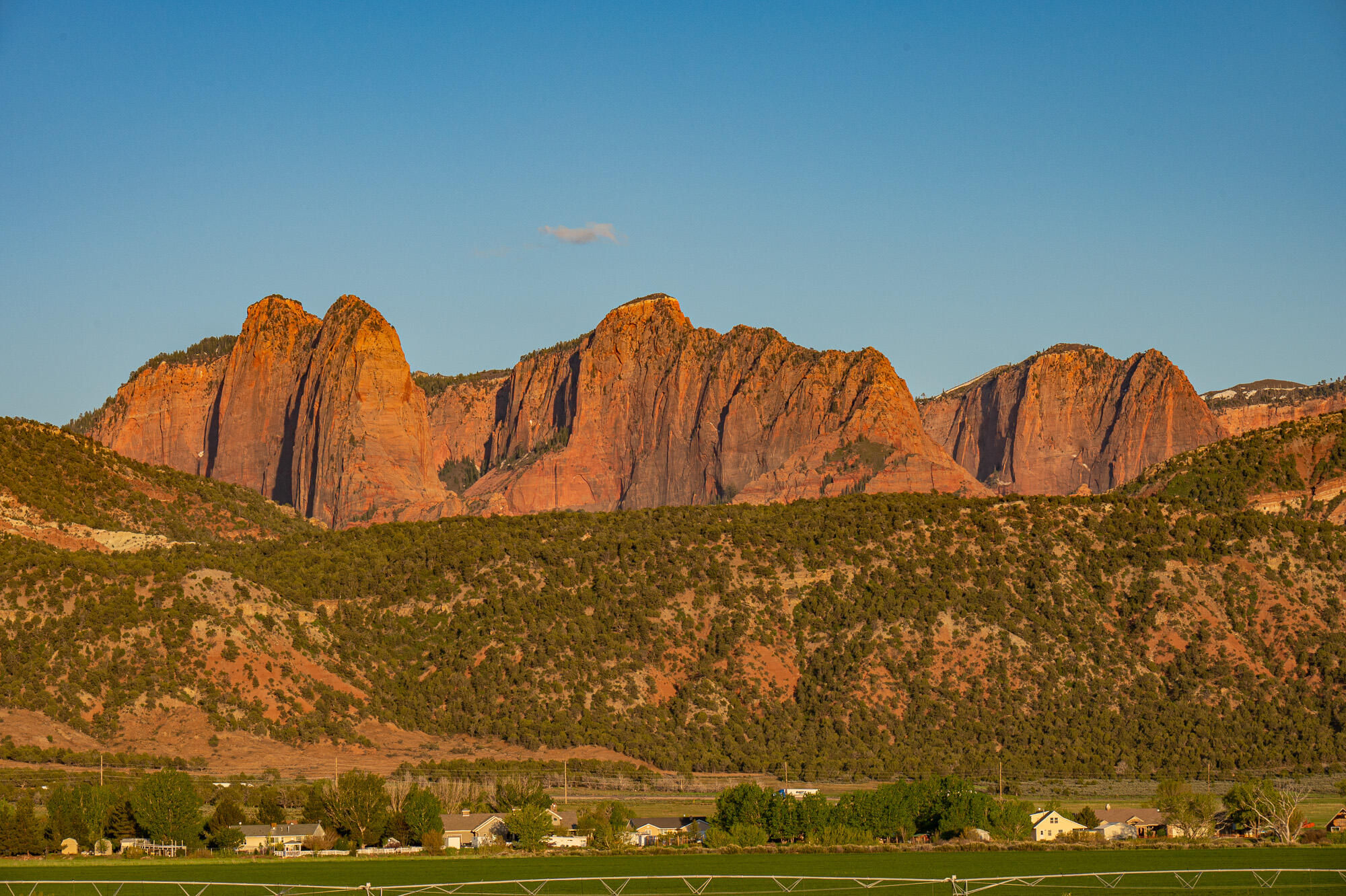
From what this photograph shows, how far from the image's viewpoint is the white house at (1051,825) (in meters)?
70.9

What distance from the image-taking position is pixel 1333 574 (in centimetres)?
10900

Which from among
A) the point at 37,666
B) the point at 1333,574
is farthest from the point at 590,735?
the point at 1333,574

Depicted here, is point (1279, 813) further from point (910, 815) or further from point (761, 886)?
point (761, 886)

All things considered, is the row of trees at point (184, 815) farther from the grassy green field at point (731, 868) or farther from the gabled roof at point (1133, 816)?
the gabled roof at point (1133, 816)

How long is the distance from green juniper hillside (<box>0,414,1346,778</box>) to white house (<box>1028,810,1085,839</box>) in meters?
17.0

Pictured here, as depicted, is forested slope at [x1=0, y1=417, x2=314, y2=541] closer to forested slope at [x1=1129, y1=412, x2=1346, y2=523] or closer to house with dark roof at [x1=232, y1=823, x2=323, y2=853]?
house with dark roof at [x1=232, y1=823, x2=323, y2=853]

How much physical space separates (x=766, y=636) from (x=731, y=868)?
47506 mm

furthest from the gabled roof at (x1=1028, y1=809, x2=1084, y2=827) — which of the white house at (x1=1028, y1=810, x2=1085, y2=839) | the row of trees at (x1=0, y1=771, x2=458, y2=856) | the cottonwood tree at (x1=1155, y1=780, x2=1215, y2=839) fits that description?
the row of trees at (x1=0, y1=771, x2=458, y2=856)

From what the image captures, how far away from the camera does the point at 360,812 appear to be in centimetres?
6825

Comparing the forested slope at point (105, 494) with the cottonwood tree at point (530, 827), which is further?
the forested slope at point (105, 494)

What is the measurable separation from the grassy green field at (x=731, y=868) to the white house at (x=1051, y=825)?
5718 millimetres

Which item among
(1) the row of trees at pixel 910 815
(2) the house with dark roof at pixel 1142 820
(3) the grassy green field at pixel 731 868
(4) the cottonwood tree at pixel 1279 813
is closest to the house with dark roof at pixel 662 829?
(1) the row of trees at pixel 910 815

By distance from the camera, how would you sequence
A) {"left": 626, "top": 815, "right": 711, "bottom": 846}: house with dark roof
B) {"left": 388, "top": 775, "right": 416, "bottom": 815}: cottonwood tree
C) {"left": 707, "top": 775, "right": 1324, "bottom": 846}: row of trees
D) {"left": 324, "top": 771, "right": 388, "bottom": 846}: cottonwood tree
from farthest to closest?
{"left": 388, "top": 775, "right": 416, "bottom": 815}: cottonwood tree → {"left": 626, "top": 815, "right": 711, "bottom": 846}: house with dark roof → {"left": 707, "top": 775, "right": 1324, "bottom": 846}: row of trees → {"left": 324, "top": 771, "right": 388, "bottom": 846}: cottonwood tree

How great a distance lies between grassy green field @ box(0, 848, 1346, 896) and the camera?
4866 cm
